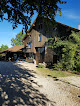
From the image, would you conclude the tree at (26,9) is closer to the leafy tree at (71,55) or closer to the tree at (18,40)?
the leafy tree at (71,55)

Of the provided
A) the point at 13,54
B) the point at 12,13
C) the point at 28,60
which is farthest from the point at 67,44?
the point at 13,54

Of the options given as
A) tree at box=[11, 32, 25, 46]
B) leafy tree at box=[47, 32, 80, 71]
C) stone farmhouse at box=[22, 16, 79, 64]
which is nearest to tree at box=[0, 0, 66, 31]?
leafy tree at box=[47, 32, 80, 71]

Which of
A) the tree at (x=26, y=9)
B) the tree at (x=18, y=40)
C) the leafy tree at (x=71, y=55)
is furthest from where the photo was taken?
the tree at (x=18, y=40)

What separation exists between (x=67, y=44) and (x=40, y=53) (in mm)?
9083

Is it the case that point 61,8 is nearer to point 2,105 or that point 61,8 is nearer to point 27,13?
point 27,13

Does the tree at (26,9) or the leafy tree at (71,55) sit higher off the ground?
the tree at (26,9)

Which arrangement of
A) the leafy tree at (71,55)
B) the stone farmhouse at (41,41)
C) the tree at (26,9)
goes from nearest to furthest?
the tree at (26,9) < the leafy tree at (71,55) < the stone farmhouse at (41,41)

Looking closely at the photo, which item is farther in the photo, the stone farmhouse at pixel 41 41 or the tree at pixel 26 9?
the stone farmhouse at pixel 41 41

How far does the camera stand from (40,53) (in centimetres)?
1983

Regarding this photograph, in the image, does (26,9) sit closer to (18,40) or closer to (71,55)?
(71,55)

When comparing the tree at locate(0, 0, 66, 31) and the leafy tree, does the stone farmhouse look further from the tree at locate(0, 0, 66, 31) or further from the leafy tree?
the tree at locate(0, 0, 66, 31)

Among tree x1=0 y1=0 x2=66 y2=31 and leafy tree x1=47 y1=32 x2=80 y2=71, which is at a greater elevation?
tree x1=0 y1=0 x2=66 y2=31

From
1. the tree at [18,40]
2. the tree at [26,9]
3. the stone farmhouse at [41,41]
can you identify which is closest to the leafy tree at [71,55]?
the stone farmhouse at [41,41]

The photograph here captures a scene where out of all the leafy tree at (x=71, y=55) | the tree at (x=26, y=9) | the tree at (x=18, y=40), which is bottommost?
the leafy tree at (x=71, y=55)
